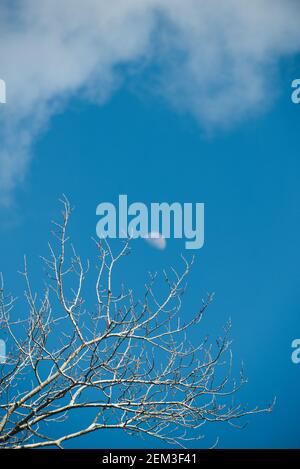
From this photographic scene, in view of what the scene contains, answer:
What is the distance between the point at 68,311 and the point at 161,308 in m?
0.99

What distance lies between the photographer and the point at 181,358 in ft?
18.5

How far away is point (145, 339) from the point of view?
18.6ft

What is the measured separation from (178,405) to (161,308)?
1049 millimetres

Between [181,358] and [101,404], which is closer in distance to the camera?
[101,404]

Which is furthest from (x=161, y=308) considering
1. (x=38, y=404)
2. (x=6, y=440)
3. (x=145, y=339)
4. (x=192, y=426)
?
(x=6, y=440)

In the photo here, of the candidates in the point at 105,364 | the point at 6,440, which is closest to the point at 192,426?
the point at 105,364

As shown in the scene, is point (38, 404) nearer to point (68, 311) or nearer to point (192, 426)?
point (68, 311)
